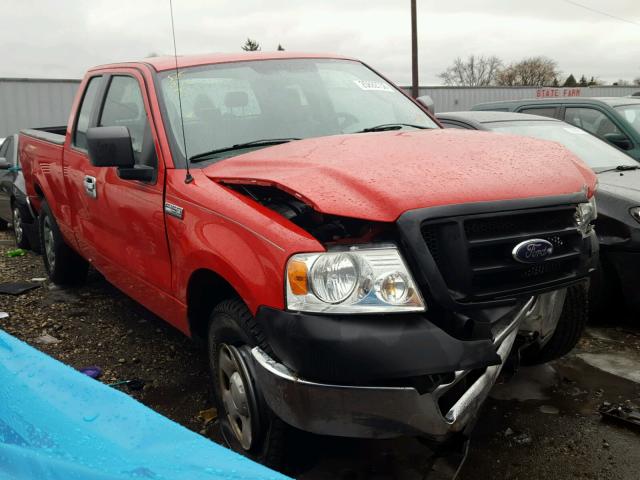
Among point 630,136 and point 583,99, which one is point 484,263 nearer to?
point 630,136

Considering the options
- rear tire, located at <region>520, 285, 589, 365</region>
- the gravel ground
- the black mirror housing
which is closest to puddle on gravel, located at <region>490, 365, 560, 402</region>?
the gravel ground

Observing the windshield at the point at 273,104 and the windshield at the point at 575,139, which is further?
the windshield at the point at 575,139

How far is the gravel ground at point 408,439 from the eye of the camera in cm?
294

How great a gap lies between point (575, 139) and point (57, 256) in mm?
4855

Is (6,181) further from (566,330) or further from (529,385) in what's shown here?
(566,330)

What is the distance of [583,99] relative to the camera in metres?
7.83

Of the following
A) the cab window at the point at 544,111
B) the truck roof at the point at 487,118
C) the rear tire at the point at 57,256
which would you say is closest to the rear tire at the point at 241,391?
the rear tire at the point at 57,256

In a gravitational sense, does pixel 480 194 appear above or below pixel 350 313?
above

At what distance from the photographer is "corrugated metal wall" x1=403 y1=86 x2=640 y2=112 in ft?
92.8

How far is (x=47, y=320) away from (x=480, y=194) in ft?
13.2

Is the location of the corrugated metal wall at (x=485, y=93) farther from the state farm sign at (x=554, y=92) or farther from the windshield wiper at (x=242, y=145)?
the windshield wiper at (x=242, y=145)

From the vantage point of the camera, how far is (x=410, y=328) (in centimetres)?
229

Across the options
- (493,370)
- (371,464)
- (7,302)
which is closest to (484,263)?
(493,370)

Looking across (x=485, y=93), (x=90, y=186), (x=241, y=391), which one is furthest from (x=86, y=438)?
(x=485, y=93)
